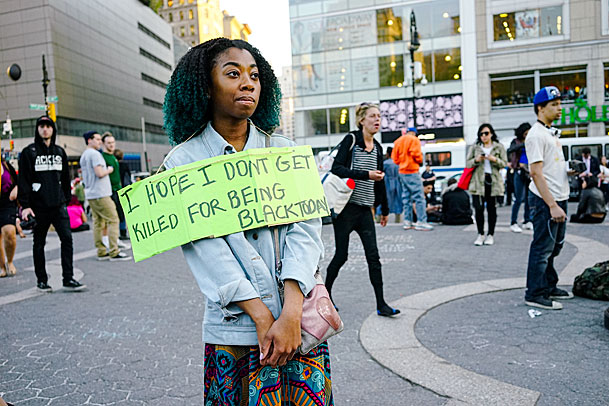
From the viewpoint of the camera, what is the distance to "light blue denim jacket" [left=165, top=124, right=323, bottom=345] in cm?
169

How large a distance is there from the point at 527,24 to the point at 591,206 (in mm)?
26472

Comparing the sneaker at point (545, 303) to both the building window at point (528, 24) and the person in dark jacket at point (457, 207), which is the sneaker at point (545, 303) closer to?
the person in dark jacket at point (457, 207)

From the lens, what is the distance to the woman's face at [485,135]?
28.9 ft

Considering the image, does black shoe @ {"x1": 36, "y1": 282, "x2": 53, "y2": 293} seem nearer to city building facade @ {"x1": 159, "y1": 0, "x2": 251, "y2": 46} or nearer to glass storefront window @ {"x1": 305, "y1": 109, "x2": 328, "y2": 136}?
glass storefront window @ {"x1": 305, "y1": 109, "x2": 328, "y2": 136}

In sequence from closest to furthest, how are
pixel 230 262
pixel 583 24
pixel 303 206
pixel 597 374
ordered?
1. pixel 230 262
2. pixel 303 206
3. pixel 597 374
4. pixel 583 24

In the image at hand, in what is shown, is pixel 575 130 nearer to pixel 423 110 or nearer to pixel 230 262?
pixel 423 110

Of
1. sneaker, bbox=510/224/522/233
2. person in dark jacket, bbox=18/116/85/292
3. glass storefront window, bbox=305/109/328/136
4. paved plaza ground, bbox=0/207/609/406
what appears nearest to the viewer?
paved plaza ground, bbox=0/207/609/406

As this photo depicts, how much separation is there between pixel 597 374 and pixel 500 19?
34388 millimetres

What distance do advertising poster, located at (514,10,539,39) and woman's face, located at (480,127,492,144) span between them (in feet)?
91.3

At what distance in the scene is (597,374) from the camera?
3256 mm

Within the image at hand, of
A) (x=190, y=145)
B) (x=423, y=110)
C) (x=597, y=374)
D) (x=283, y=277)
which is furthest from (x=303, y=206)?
(x=423, y=110)

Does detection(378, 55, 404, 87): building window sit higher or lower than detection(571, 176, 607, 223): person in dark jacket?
higher

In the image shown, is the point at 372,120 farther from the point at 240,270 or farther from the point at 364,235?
the point at 240,270

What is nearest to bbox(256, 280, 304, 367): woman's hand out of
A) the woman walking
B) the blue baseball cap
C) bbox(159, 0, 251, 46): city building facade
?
the blue baseball cap
